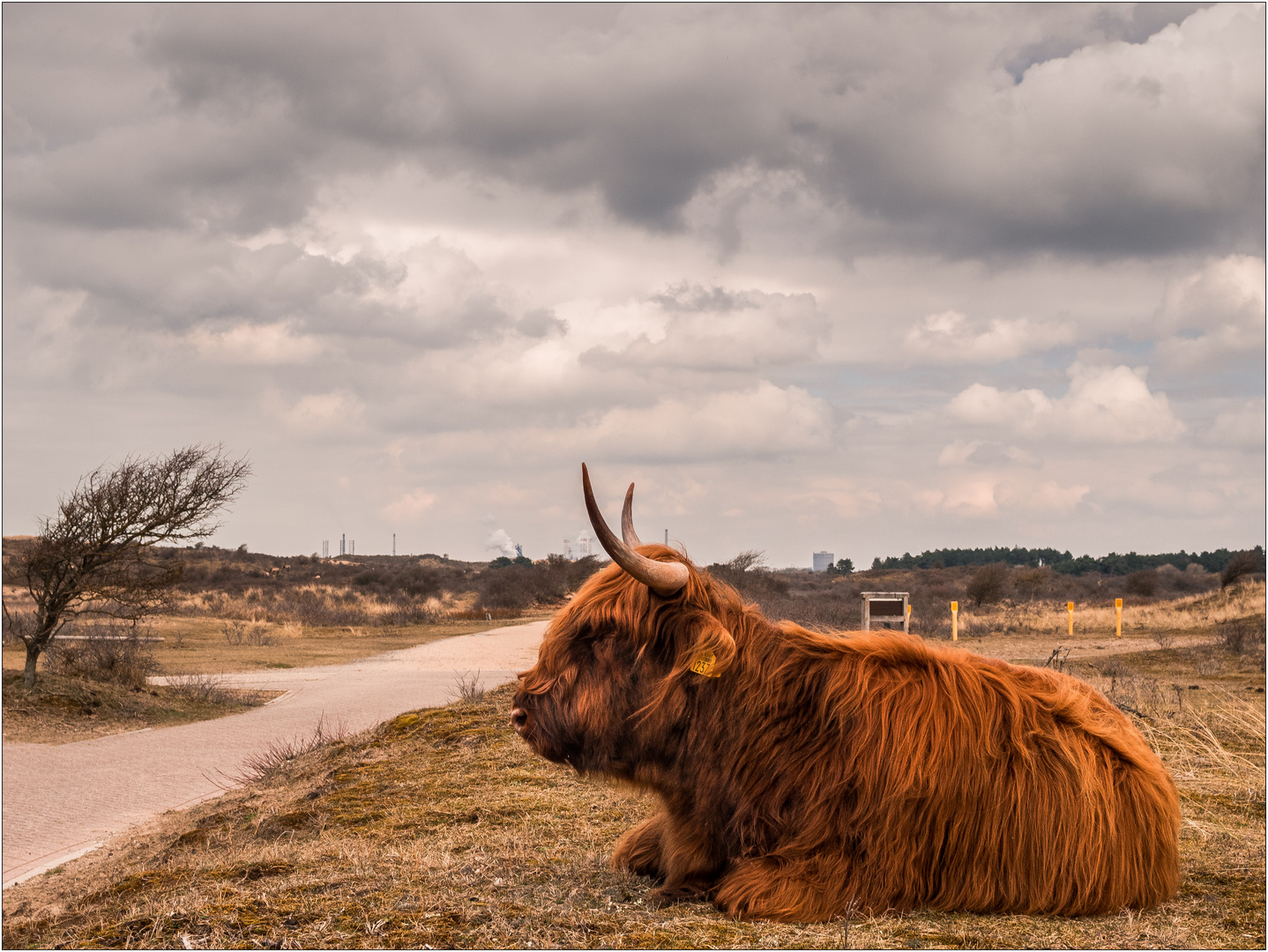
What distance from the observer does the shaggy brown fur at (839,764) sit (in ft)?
14.1

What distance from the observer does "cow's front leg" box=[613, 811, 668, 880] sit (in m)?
5.04

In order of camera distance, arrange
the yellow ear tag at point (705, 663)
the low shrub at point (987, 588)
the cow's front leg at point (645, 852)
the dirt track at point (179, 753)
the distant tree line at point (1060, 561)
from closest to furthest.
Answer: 1. the yellow ear tag at point (705, 663)
2. the cow's front leg at point (645, 852)
3. the dirt track at point (179, 753)
4. the low shrub at point (987, 588)
5. the distant tree line at point (1060, 561)

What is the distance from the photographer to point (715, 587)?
4.82 meters

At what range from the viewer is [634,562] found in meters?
4.22

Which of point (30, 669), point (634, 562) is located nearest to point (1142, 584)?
point (30, 669)

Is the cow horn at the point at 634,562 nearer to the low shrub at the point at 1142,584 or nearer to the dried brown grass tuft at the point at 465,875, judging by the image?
the dried brown grass tuft at the point at 465,875

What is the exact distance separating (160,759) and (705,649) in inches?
500

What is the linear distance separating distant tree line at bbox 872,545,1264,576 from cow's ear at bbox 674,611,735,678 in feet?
317

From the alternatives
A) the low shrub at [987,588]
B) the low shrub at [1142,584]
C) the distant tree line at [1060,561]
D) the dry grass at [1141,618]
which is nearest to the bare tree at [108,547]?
the dry grass at [1141,618]

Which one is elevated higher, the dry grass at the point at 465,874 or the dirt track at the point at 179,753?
the dry grass at the point at 465,874

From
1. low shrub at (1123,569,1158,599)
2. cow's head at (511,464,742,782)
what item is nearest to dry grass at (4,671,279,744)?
cow's head at (511,464,742,782)

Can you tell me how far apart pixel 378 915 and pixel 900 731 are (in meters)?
2.35

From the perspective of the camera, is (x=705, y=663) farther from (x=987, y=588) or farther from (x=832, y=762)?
(x=987, y=588)

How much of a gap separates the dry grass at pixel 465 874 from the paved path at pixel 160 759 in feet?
3.17
